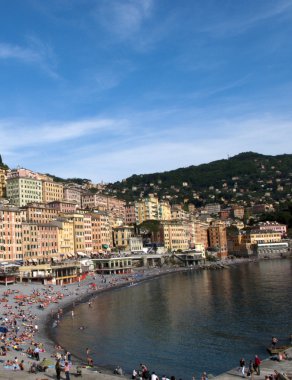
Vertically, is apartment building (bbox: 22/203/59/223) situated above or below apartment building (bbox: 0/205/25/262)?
above

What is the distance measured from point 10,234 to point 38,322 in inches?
1668

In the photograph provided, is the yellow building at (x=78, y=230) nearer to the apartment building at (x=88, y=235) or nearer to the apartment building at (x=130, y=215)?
the apartment building at (x=88, y=235)

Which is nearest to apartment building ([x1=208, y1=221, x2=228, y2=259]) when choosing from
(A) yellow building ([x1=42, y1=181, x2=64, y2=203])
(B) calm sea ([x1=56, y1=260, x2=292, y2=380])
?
(A) yellow building ([x1=42, y1=181, x2=64, y2=203])

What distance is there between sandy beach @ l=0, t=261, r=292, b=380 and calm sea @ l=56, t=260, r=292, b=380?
2295 millimetres

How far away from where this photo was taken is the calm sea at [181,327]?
132 feet

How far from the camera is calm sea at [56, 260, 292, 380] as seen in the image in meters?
40.2

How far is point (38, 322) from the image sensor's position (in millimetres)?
57000

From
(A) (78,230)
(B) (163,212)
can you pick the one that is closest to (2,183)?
(A) (78,230)

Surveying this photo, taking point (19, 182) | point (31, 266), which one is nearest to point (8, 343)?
point (31, 266)

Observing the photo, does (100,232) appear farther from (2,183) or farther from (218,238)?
(218,238)

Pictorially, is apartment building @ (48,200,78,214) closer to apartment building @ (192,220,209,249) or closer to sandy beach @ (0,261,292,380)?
sandy beach @ (0,261,292,380)

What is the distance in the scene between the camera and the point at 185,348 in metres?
43.3

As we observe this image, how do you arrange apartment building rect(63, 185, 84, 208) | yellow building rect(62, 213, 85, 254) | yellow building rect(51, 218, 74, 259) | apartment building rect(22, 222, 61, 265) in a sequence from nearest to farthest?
apartment building rect(22, 222, 61, 265) < yellow building rect(51, 218, 74, 259) < yellow building rect(62, 213, 85, 254) < apartment building rect(63, 185, 84, 208)

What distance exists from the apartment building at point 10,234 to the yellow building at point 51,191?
184ft
